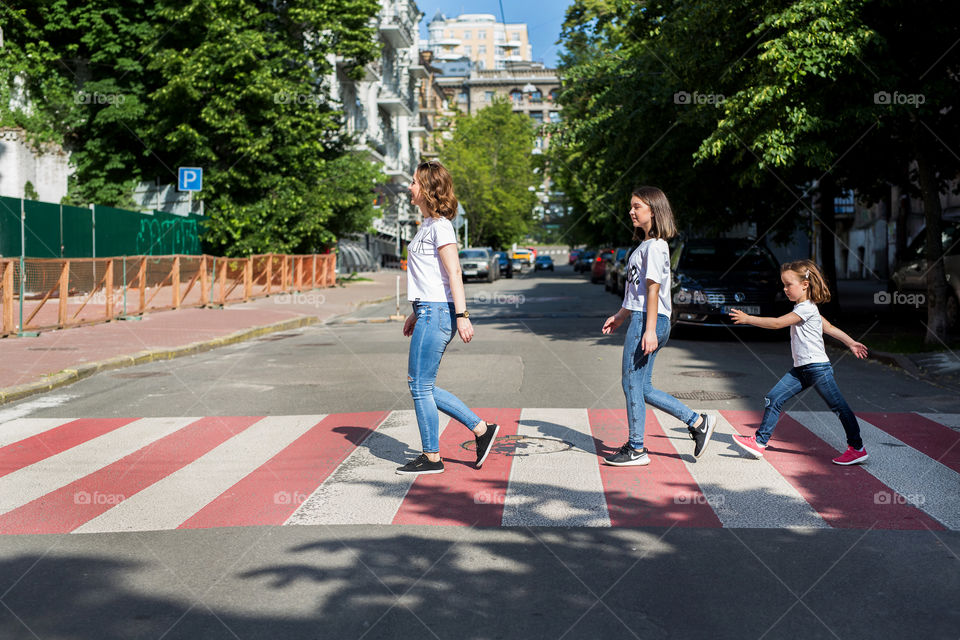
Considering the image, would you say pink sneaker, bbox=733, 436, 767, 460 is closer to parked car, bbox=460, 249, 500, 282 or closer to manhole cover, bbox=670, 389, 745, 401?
manhole cover, bbox=670, 389, 745, 401

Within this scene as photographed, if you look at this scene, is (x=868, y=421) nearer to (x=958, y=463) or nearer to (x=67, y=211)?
(x=958, y=463)

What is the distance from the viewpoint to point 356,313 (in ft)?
80.1

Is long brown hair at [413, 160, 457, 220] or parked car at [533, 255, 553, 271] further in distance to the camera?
parked car at [533, 255, 553, 271]

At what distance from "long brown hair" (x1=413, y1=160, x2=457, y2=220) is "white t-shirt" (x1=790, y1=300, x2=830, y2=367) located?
8.18 ft

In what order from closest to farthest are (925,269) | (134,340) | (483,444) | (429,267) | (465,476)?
1. (429,267)
2. (465,476)
3. (483,444)
4. (134,340)
5. (925,269)

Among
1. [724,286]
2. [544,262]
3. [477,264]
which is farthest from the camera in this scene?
[544,262]

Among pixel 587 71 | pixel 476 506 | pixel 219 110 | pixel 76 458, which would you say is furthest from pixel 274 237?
pixel 476 506

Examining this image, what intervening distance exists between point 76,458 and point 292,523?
8.66 ft

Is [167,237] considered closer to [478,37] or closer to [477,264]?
[477,264]

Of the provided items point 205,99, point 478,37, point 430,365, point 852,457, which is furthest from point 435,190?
point 478,37

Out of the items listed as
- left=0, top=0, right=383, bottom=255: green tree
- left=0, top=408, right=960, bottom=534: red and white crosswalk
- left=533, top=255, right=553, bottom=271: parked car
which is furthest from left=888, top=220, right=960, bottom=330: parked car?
left=533, top=255, right=553, bottom=271: parked car

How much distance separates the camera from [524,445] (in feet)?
23.4

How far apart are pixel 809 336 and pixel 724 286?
30.1 ft

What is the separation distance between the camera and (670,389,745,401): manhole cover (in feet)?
31.3
